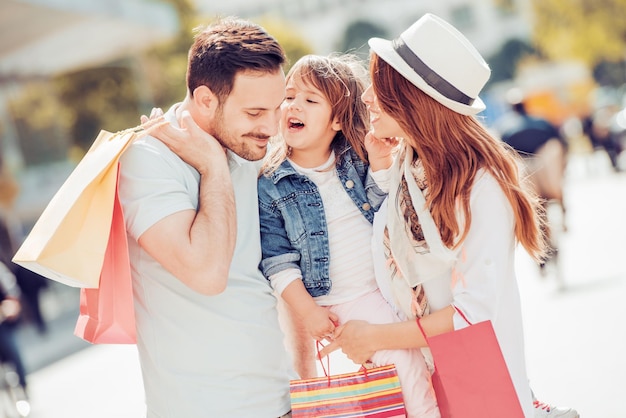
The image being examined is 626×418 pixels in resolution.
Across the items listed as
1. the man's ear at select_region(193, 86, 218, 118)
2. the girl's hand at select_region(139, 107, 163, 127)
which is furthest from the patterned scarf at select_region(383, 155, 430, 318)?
the girl's hand at select_region(139, 107, 163, 127)

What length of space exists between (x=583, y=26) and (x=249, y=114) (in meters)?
38.2

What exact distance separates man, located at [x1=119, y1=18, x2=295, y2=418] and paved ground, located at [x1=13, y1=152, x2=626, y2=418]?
2.19 ft

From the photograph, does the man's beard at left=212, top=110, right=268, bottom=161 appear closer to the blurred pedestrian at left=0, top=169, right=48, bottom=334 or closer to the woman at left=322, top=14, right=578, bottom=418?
the woman at left=322, top=14, right=578, bottom=418

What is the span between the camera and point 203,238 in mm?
2596

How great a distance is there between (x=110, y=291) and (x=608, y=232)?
39.4 ft

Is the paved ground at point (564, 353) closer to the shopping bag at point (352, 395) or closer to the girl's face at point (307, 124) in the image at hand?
the shopping bag at point (352, 395)

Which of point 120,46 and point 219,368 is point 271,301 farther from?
→ point 120,46

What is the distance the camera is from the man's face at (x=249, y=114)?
115 inches

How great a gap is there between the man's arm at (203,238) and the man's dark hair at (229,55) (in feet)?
1.12

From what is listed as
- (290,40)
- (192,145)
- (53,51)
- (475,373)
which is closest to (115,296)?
(192,145)

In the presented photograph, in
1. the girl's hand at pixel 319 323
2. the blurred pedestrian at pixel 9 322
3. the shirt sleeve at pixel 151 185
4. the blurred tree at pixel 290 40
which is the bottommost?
the girl's hand at pixel 319 323

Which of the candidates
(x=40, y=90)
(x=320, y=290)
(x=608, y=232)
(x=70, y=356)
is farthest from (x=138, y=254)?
(x=40, y=90)

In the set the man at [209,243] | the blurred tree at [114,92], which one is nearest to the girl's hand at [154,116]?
the man at [209,243]

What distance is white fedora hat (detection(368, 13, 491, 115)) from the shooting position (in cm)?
285
